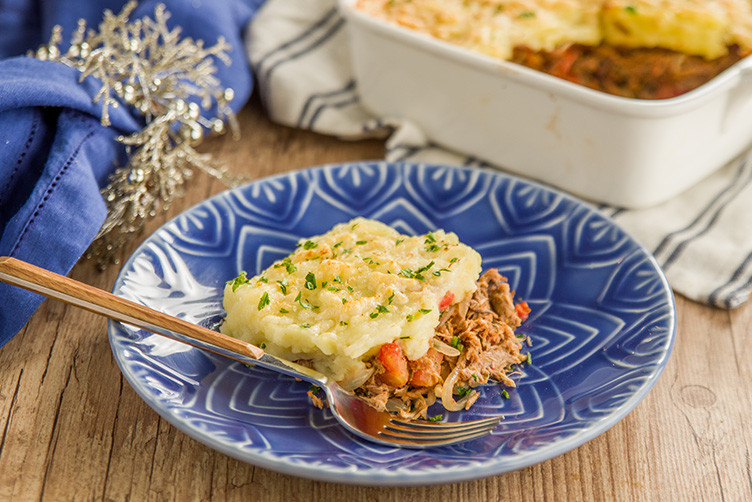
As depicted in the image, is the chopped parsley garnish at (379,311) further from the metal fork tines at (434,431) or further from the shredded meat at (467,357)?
the metal fork tines at (434,431)

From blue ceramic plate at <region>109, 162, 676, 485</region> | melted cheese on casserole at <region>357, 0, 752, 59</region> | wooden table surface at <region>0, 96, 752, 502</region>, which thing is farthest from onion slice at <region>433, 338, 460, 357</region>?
melted cheese on casserole at <region>357, 0, 752, 59</region>

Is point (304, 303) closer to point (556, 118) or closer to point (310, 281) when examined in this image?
point (310, 281)

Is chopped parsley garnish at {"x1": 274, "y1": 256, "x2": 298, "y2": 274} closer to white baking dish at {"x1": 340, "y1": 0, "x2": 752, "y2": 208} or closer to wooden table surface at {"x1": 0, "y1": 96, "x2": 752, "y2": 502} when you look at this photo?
wooden table surface at {"x1": 0, "y1": 96, "x2": 752, "y2": 502}

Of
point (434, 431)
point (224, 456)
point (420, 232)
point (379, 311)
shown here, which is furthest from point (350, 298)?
point (420, 232)

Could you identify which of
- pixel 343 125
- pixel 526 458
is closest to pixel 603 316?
pixel 526 458

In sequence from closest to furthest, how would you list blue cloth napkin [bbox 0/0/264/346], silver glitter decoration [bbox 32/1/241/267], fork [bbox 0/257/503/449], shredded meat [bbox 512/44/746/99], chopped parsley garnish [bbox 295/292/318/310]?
fork [bbox 0/257/503/449] < chopped parsley garnish [bbox 295/292/318/310] < blue cloth napkin [bbox 0/0/264/346] < silver glitter decoration [bbox 32/1/241/267] < shredded meat [bbox 512/44/746/99]
